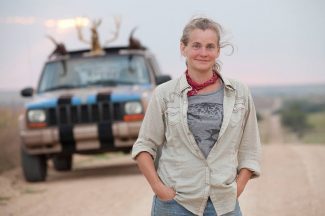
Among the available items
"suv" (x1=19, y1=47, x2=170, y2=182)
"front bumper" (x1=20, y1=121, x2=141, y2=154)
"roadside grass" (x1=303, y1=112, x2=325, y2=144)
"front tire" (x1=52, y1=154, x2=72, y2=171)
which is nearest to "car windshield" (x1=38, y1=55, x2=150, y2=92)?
"suv" (x1=19, y1=47, x2=170, y2=182)

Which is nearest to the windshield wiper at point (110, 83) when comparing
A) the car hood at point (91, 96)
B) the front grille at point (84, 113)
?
the car hood at point (91, 96)

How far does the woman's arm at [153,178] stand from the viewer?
3872 mm

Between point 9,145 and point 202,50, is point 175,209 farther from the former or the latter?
point 9,145

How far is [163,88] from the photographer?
4.00m

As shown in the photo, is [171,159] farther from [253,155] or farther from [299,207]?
[299,207]

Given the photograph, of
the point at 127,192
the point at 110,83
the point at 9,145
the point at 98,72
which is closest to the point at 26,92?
the point at 98,72

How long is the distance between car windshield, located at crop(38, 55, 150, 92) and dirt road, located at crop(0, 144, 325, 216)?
1413 mm

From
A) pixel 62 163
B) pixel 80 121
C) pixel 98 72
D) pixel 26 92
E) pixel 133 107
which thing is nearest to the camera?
pixel 133 107

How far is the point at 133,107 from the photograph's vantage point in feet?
36.1

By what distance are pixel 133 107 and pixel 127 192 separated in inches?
69.7

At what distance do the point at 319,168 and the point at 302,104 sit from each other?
220 feet

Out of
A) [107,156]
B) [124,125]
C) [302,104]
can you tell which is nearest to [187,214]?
[124,125]

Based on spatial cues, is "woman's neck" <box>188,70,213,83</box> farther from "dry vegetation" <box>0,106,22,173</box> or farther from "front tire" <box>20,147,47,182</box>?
"dry vegetation" <box>0,106,22,173</box>

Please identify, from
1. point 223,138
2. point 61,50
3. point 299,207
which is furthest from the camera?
point 61,50
